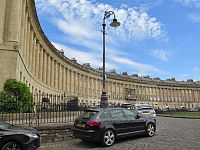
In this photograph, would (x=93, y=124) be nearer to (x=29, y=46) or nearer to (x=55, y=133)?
(x=55, y=133)

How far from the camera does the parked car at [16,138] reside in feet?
31.0

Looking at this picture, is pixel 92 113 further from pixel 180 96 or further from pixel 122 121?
pixel 180 96

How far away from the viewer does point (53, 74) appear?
60594mm

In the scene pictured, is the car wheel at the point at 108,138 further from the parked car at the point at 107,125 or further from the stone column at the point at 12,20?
the stone column at the point at 12,20

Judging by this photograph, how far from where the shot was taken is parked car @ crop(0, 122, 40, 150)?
9453 mm

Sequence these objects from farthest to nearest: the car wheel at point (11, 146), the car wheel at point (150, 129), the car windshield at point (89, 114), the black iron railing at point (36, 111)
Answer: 1. the black iron railing at point (36, 111)
2. the car wheel at point (150, 129)
3. the car windshield at point (89, 114)
4. the car wheel at point (11, 146)

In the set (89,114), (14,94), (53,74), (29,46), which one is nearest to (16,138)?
(89,114)

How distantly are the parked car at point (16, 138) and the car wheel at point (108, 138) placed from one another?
10.6ft

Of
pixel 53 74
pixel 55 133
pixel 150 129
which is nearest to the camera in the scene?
pixel 55 133

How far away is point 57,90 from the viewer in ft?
210

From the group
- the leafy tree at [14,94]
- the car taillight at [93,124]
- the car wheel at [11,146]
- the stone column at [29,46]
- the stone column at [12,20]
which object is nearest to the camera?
the car wheel at [11,146]

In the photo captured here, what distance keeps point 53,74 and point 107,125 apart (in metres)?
49.7

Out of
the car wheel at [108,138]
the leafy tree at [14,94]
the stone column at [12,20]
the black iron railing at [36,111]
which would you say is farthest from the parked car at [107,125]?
the stone column at [12,20]

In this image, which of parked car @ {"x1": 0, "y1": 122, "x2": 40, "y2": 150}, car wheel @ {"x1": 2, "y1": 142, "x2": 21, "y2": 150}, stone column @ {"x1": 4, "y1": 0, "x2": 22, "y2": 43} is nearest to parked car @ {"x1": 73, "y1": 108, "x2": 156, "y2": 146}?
parked car @ {"x1": 0, "y1": 122, "x2": 40, "y2": 150}
